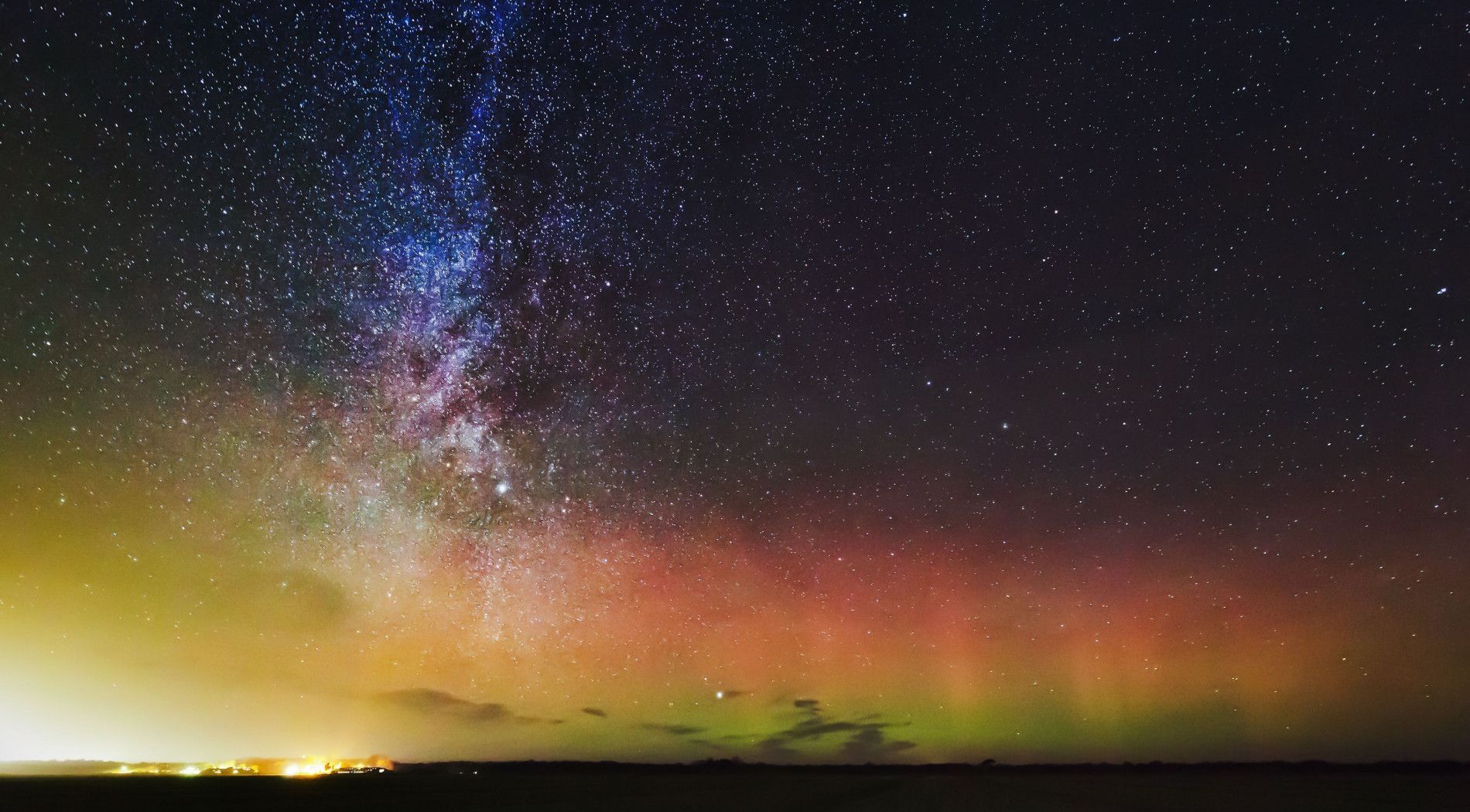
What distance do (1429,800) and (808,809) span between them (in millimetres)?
43678

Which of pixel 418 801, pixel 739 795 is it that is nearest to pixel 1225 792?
pixel 739 795

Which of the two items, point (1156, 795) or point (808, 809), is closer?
point (808, 809)

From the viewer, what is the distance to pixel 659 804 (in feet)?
110

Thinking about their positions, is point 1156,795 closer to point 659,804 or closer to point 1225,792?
point 1225,792

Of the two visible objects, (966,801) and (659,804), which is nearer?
(659,804)

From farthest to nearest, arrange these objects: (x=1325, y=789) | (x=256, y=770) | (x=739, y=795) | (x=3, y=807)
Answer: (x=256, y=770)
(x=1325, y=789)
(x=739, y=795)
(x=3, y=807)

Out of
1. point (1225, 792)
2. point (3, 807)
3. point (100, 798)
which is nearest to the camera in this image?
point (3, 807)

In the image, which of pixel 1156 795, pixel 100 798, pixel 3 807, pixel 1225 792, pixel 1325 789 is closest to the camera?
pixel 3 807

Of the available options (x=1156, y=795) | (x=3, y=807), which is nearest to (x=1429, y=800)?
(x=1156, y=795)

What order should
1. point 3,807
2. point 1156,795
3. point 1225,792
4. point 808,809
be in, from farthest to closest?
1. point 1225,792
2. point 1156,795
3. point 808,809
4. point 3,807

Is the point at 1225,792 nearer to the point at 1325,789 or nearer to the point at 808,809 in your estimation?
the point at 1325,789

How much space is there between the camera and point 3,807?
2862 cm

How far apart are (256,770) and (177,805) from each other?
7565cm

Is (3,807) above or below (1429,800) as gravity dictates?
above
